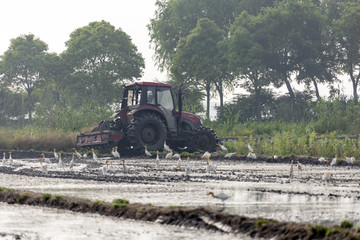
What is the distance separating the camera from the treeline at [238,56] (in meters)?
58.9

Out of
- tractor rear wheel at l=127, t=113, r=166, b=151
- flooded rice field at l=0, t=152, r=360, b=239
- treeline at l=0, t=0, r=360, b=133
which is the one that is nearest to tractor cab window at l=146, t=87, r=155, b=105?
tractor rear wheel at l=127, t=113, r=166, b=151

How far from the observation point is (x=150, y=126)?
2616 cm

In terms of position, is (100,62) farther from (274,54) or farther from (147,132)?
(147,132)

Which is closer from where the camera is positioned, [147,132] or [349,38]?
[147,132]

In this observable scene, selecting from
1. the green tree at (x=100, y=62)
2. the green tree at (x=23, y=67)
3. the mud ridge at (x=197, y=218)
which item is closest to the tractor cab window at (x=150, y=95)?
the mud ridge at (x=197, y=218)

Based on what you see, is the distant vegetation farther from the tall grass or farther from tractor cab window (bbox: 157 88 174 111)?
tractor cab window (bbox: 157 88 174 111)

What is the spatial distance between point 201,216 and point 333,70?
187 ft

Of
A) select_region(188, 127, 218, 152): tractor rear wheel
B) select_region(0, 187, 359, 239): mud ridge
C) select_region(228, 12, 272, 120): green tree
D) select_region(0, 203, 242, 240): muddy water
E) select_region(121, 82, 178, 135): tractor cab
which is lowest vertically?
select_region(0, 203, 242, 240): muddy water

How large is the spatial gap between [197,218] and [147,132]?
58.2 feet

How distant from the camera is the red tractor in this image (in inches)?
1008

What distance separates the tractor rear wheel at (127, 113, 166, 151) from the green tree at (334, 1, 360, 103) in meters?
35.9

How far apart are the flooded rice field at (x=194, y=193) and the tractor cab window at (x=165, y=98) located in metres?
5.97

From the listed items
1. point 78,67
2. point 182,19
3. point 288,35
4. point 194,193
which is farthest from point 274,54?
point 194,193

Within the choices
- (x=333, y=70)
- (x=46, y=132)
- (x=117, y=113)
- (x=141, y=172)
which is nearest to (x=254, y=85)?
(x=333, y=70)
